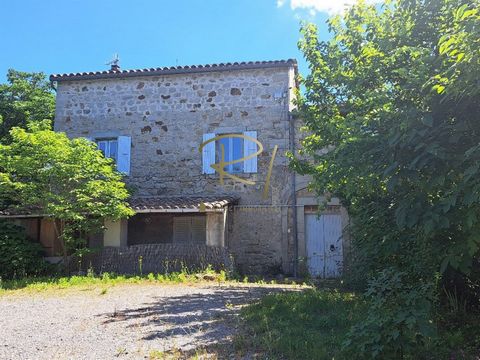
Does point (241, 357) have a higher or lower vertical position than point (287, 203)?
lower

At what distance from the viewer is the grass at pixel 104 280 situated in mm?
9350

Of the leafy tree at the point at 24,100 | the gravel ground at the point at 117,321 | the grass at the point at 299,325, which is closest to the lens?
the grass at the point at 299,325

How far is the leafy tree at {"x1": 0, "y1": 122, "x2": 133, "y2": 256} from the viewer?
411 inches

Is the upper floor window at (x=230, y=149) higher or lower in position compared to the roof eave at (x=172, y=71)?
lower

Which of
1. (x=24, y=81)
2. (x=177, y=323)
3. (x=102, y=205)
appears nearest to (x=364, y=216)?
(x=177, y=323)

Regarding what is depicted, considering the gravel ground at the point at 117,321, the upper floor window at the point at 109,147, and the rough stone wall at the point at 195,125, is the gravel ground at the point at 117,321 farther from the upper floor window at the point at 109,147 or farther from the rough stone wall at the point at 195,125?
the upper floor window at the point at 109,147

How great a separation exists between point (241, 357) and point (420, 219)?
84.0 inches

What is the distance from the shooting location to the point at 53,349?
15.4 feet

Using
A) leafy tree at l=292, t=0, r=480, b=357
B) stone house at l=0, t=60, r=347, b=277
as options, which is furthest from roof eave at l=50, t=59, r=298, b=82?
leafy tree at l=292, t=0, r=480, b=357

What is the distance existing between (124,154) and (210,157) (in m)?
2.61

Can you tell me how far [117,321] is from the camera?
580 cm

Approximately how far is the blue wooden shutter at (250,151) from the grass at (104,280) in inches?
132

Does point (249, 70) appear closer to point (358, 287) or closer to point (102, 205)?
point (102, 205)

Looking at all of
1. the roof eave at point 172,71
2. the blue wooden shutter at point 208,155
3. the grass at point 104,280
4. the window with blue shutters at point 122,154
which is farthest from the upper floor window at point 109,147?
the grass at point 104,280
